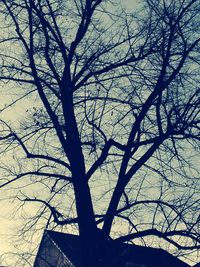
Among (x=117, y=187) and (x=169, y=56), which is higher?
(x=169, y=56)

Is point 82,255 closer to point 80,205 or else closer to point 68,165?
point 80,205

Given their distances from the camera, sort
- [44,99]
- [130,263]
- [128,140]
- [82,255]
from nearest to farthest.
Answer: [82,255], [128,140], [44,99], [130,263]

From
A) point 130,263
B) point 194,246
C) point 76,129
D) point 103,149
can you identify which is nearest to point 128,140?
point 103,149

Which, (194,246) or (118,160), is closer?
(194,246)

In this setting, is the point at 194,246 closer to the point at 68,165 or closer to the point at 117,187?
the point at 117,187

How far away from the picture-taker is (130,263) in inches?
667

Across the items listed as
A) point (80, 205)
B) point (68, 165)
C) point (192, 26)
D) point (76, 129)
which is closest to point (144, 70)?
point (192, 26)

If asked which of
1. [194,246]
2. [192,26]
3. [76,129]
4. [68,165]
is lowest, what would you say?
[194,246]

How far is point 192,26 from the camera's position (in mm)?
8273

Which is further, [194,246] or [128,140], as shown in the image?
[128,140]

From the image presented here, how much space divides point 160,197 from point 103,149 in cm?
156

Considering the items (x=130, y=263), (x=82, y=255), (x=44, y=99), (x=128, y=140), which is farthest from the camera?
(x=130, y=263)

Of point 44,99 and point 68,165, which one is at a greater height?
point 44,99

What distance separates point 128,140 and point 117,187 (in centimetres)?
103
